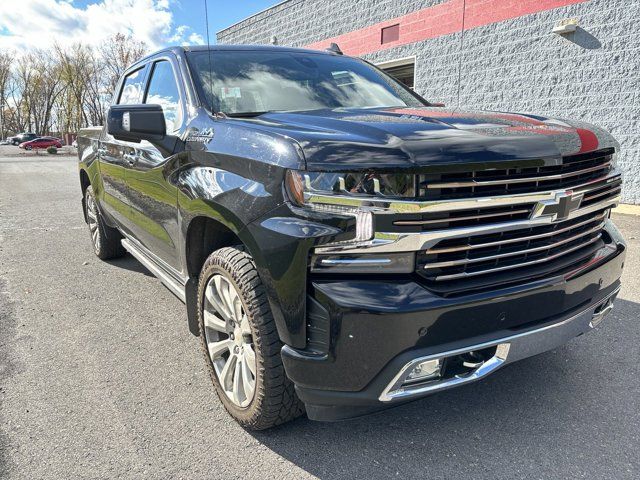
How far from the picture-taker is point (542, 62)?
9.60 meters

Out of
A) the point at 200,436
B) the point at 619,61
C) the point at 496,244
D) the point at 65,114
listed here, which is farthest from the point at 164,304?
the point at 65,114

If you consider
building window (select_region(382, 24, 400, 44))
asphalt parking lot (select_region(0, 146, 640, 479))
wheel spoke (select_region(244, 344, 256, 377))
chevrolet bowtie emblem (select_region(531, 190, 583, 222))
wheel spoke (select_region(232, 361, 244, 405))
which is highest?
building window (select_region(382, 24, 400, 44))

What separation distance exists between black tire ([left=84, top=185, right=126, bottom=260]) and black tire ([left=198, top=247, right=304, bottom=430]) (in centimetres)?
336

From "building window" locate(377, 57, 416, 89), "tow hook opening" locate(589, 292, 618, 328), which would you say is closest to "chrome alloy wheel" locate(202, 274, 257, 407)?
"tow hook opening" locate(589, 292, 618, 328)

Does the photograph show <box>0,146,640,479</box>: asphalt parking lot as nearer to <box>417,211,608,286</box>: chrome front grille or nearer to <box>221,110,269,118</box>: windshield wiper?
<box>417,211,608,286</box>: chrome front grille

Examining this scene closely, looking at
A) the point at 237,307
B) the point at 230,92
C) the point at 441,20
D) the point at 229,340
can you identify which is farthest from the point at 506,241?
the point at 441,20

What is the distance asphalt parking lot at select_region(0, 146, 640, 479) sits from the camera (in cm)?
220

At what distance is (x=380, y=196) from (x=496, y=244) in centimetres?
53

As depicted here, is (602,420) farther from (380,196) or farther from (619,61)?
(619,61)

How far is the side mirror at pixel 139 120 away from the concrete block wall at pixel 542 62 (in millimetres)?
6805

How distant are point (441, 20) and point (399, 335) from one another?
11.4 m

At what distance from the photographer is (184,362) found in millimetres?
3195

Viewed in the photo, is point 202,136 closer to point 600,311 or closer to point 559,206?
point 559,206

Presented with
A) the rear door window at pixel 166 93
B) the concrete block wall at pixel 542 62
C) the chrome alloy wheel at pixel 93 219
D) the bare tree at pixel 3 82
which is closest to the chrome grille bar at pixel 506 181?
the rear door window at pixel 166 93
